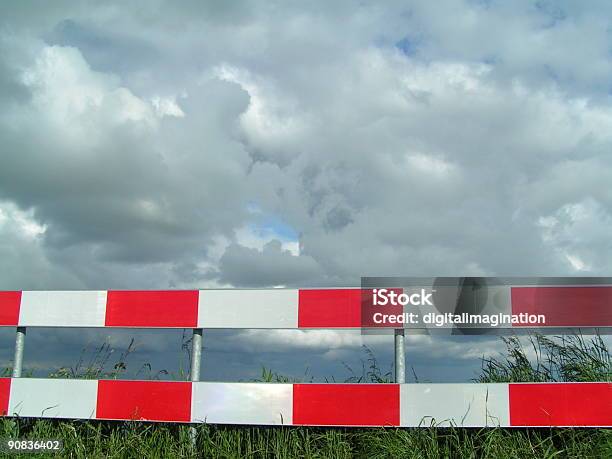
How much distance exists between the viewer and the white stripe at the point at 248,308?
26.5 feet

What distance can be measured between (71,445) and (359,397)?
3.69 meters

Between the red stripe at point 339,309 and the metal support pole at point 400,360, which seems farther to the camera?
the red stripe at point 339,309

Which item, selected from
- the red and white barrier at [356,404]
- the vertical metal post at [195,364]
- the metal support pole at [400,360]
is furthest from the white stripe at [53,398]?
the metal support pole at [400,360]

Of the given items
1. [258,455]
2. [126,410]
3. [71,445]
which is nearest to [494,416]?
[258,455]

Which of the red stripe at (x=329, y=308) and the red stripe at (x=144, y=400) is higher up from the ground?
the red stripe at (x=329, y=308)

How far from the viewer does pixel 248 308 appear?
8.16 meters

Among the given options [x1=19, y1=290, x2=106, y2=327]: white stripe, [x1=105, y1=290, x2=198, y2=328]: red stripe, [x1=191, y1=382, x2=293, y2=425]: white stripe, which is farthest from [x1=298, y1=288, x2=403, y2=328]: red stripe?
[x1=19, y1=290, x2=106, y2=327]: white stripe

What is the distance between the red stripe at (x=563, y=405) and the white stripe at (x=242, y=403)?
2.62 meters

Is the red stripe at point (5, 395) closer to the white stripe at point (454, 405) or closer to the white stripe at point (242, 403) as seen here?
the white stripe at point (242, 403)

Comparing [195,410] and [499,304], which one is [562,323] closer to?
[499,304]

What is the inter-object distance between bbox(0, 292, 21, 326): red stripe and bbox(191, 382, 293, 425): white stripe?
9.11 feet

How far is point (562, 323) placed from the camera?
788 centimetres

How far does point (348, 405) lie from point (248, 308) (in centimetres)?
167

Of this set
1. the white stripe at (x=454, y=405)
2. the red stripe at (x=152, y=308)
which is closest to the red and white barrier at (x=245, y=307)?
the red stripe at (x=152, y=308)
